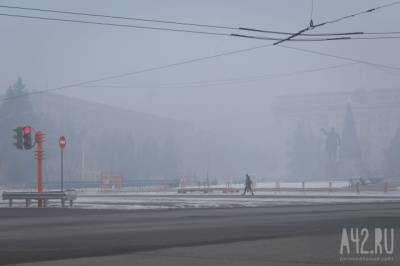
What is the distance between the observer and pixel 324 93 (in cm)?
15650

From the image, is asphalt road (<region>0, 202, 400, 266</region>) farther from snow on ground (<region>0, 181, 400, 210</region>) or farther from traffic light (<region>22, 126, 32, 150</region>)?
traffic light (<region>22, 126, 32, 150</region>)

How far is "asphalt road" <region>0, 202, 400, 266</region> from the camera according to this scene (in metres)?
11.8

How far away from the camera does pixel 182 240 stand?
15.4 m

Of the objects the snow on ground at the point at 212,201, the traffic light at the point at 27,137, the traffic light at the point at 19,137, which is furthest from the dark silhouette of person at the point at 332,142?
the traffic light at the point at 27,137

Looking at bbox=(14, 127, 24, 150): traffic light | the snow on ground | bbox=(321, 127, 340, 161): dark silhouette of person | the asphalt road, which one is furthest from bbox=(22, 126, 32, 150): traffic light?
bbox=(321, 127, 340, 161): dark silhouette of person

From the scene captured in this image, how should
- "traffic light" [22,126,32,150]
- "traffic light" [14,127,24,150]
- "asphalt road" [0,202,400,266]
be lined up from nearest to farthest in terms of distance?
"asphalt road" [0,202,400,266], "traffic light" [22,126,32,150], "traffic light" [14,127,24,150]

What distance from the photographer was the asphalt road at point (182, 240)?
1184cm

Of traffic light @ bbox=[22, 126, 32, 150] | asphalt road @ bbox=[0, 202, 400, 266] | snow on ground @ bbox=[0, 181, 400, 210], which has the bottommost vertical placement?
snow on ground @ bbox=[0, 181, 400, 210]

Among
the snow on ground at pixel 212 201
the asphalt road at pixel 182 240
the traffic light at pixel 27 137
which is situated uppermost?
the traffic light at pixel 27 137

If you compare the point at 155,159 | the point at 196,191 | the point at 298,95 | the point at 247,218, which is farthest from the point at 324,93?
the point at 247,218

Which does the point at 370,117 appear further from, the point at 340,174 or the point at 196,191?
the point at 196,191

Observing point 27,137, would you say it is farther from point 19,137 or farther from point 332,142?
point 332,142

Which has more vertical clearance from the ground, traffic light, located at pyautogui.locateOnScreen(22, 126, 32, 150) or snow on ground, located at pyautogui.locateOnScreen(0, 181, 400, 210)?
traffic light, located at pyautogui.locateOnScreen(22, 126, 32, 150)

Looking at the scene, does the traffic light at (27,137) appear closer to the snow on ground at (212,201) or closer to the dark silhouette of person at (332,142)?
the snow on ground at (212,201)
